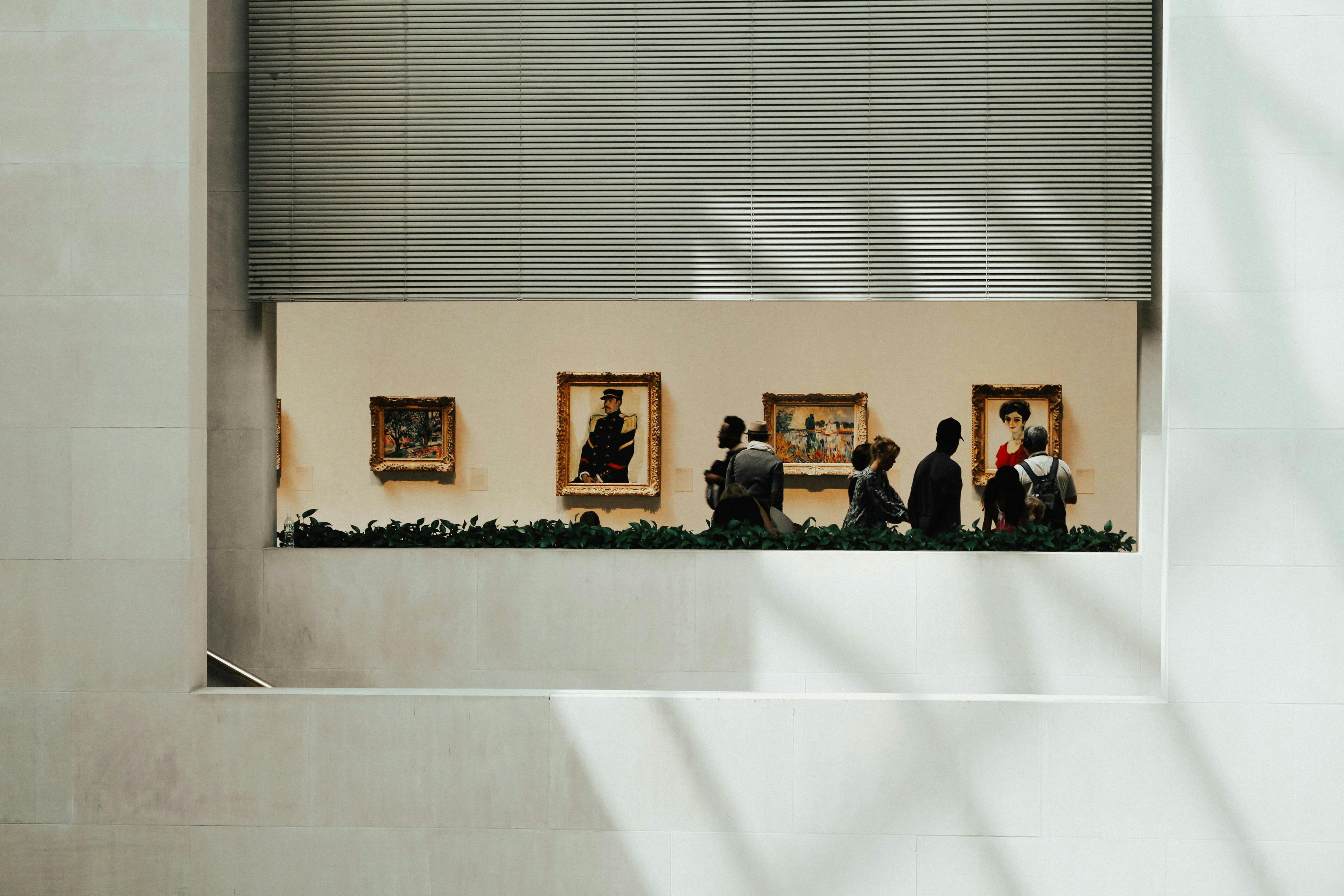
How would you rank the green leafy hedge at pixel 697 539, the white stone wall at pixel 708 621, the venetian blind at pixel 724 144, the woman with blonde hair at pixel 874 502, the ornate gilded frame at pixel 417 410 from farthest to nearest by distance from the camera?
the ornate gilded frame at pixel 417 410
the woman with blonde hair at pixel 874 502
the green leafy hedge at pixel 697 539
the white stone wall at pixel 708 621
the venetian blind at pixel 724 144

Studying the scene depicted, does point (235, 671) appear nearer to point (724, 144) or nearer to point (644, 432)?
point (724, 144)

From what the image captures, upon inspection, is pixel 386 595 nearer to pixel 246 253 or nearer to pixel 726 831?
pixel 246 253

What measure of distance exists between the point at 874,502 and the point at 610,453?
3.29 m

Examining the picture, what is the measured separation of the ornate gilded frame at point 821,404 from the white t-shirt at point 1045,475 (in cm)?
241

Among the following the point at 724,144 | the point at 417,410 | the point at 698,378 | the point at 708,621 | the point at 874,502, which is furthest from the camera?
the point at 417,410

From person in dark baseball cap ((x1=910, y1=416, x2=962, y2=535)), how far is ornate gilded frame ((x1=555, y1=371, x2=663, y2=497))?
316cm

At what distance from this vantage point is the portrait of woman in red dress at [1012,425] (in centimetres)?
1102

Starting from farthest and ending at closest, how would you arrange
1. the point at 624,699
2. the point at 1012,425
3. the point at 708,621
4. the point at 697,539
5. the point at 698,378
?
the point at 698,378
the point at 1012,425
the point at 697,539
the point at 708,621
the point at 624,699

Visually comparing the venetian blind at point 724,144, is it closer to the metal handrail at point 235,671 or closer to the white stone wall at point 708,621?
the white stone wall at point 708,621

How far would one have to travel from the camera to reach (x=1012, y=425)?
11094 mm

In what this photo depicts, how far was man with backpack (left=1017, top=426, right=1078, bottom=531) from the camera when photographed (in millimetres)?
8742

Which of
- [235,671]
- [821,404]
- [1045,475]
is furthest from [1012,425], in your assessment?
[235,671]

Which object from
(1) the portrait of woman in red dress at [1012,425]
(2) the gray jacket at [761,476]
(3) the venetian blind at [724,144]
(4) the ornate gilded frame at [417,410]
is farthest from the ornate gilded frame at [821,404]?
(4) the ornate gilded frame at [417,410]

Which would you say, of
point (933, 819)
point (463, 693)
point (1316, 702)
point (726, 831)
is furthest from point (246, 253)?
point (1316, 702)
